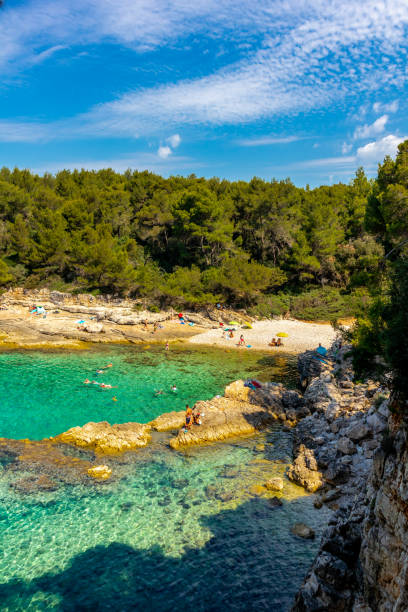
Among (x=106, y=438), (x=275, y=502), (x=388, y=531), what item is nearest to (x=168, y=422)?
(x=106, y=438)

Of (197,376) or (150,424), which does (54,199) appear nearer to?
(197,376)

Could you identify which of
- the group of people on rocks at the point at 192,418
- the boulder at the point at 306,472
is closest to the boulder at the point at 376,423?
the boulder at the point at 306,472

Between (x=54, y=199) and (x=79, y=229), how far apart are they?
8.43 metres

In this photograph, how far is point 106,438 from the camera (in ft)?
53.6

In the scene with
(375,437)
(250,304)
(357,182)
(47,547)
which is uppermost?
(357,182)

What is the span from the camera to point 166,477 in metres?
14.0

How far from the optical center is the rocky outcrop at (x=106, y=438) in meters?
16.1

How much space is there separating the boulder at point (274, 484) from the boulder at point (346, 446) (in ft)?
8.72

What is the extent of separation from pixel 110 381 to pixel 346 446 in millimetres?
16560

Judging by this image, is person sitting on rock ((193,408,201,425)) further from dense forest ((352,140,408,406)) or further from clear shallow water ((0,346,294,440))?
dense forest ((352,140,408,406))

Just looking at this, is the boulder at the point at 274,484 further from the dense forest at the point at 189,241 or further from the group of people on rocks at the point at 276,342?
the dense forest at the point at 189,241

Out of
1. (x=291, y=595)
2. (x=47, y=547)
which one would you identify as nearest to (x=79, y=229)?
(x=47, y=547)

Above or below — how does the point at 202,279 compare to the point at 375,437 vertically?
above

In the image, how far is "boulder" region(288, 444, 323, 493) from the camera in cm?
1309
